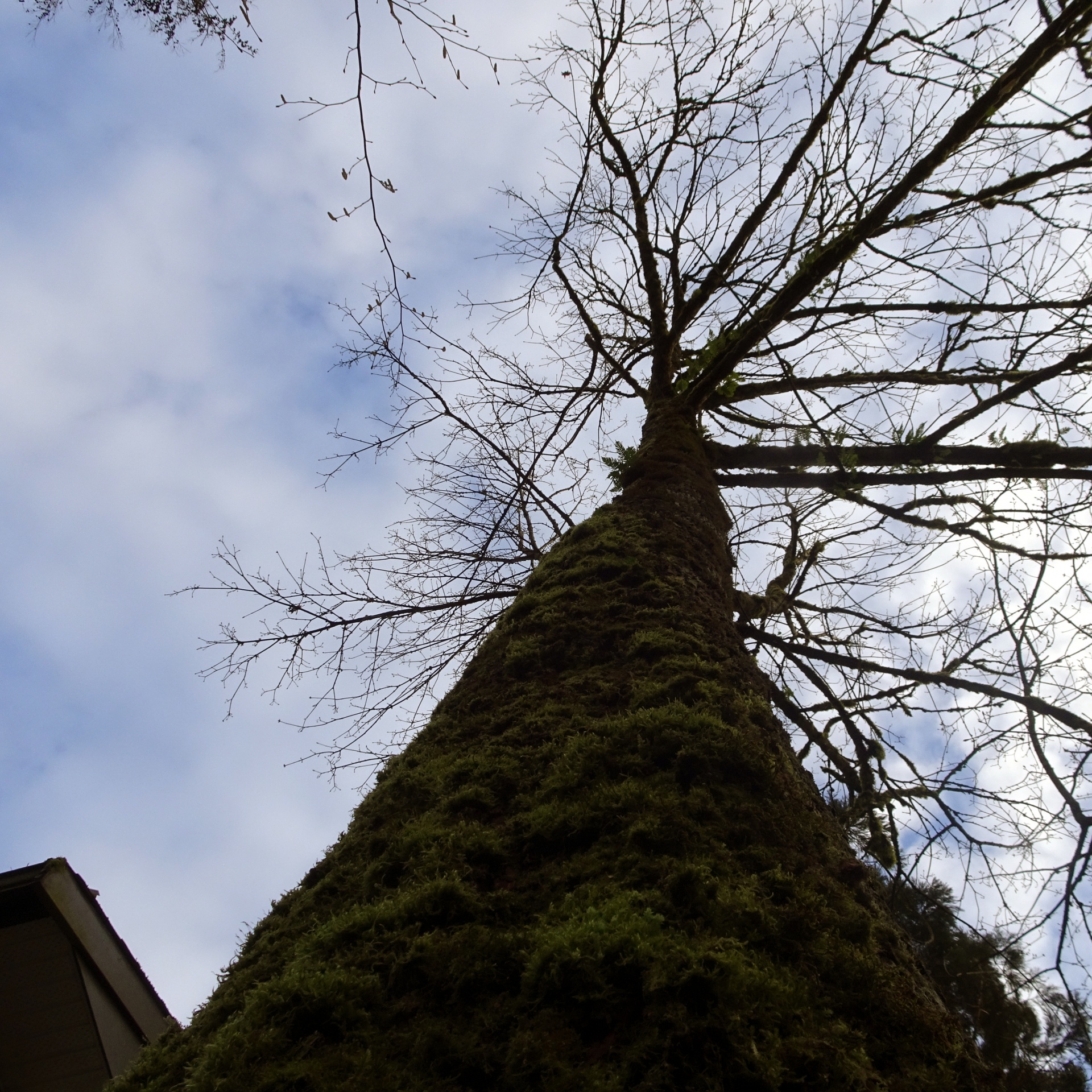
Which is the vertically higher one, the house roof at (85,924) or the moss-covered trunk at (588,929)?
the house roof at (85,924)

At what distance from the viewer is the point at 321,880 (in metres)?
1.88

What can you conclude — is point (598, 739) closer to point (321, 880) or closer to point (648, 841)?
point (648, 841)

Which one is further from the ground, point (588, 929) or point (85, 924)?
point (85, 924)

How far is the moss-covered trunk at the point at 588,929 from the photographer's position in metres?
→ 1.19

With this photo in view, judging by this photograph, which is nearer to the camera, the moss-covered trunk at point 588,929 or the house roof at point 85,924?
the moss-covered trunk at point 588,929

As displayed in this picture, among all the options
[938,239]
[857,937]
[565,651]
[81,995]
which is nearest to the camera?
[857,937]

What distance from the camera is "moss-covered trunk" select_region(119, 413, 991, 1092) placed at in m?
1.19

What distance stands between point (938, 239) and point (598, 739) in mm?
4489

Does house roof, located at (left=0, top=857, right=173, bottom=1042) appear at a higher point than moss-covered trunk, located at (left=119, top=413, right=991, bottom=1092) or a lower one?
higher

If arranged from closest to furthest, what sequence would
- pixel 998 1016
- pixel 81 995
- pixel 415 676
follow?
pixel 998 1016 < pixel 81 995 < pixel 415 676

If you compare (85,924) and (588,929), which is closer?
(588,929)

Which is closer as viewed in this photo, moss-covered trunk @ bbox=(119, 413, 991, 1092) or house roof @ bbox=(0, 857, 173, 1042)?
moss-covered trunk @ bbox=(119, 413, 991, 1092)

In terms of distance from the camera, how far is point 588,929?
1.40 meters

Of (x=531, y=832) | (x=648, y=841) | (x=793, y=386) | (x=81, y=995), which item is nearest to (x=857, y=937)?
(x=648, y=841)
